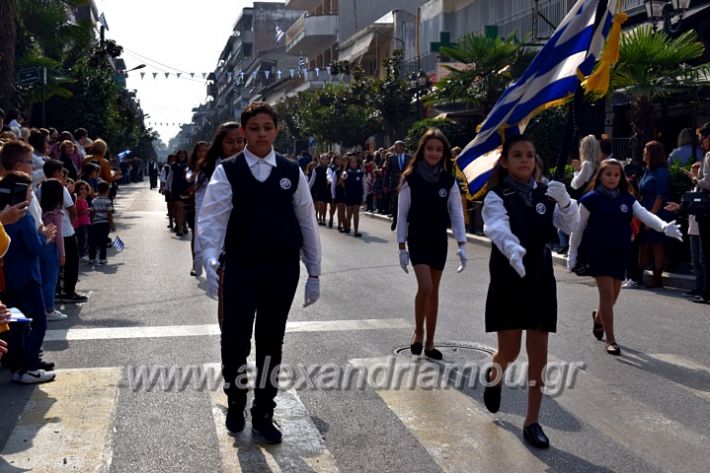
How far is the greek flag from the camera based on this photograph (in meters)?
6.77

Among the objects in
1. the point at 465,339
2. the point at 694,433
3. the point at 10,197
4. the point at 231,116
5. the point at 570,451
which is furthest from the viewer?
the point at 231,116

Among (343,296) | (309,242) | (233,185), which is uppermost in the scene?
(233,185)

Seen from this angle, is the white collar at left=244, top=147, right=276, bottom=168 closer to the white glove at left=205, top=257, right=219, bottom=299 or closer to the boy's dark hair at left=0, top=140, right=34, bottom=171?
the white glove at left=205, top=257, right=219, bottom=299

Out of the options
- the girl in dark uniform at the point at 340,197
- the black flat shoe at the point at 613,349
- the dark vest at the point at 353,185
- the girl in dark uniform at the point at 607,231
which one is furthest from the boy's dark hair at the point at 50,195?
the girl in dark uniform at the point at 340,197

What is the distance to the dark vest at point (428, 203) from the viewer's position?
7.83m

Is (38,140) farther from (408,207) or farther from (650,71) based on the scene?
(650,71)

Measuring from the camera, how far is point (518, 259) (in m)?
5.25

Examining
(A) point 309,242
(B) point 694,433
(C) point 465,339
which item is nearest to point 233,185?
(A) point 309,242

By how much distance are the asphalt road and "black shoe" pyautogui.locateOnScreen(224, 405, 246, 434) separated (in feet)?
0.21

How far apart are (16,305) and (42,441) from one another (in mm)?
1707

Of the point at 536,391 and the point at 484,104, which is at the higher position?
the point at 484,104

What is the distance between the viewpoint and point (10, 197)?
6566 millimetres

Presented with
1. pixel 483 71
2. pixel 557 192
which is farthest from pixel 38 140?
pixel 483 71

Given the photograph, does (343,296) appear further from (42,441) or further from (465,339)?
(42,441)
